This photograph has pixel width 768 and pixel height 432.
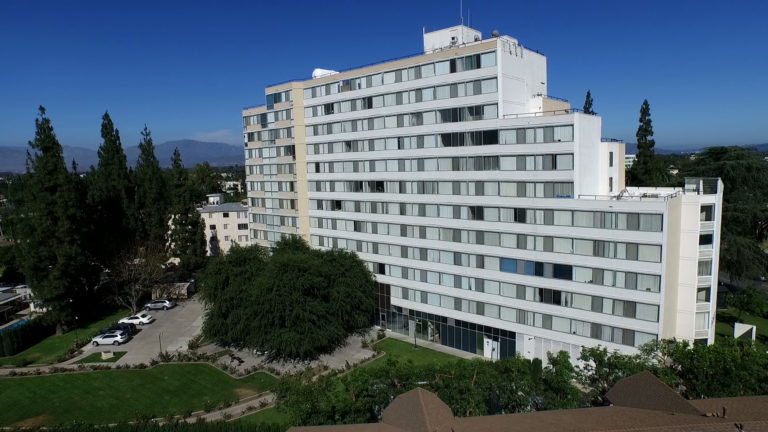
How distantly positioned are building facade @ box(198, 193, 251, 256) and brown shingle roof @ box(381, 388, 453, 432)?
67.3 metres

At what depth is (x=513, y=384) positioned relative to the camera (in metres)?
29.2

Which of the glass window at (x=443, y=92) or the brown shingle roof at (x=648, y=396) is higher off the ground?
the glass window at (x=443, y=92)

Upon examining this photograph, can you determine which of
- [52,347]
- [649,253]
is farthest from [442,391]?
[52,347]

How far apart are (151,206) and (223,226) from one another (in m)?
17.9

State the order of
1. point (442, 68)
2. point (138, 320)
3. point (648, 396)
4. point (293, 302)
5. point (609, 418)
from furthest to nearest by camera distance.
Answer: point (138, 320)
point (442, 68)
point (293, 302)
point (648, 396)
point (609, 418)

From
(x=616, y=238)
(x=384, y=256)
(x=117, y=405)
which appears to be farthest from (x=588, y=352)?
(x=117, y=405)

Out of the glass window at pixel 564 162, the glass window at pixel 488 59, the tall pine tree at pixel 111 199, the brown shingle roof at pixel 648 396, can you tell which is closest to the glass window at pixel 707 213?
the glass window at pixel 564 162

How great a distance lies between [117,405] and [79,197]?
29.6 metres

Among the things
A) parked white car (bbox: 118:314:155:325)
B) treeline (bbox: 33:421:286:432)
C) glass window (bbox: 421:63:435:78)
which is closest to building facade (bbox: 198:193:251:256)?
parked white car (bbox: 118:314:155:325)

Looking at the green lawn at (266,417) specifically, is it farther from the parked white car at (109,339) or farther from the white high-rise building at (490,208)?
the parked white car at (109,339)

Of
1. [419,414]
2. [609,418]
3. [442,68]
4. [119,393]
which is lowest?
[119,393]

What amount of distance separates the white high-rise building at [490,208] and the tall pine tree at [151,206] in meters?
21.3

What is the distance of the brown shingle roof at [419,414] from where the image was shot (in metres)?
19.2

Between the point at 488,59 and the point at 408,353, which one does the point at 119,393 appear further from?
the point at 488,59
